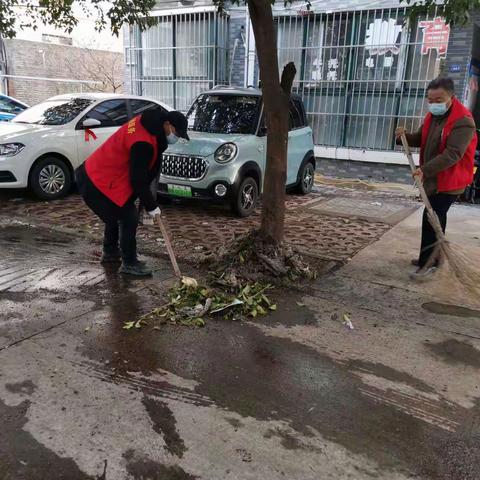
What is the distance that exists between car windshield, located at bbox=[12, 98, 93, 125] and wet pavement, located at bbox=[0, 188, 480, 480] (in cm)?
417

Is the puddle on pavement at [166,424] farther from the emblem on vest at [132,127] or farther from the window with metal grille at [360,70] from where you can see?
the window with metal grille at [360,70]

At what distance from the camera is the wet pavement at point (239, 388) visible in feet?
8.14

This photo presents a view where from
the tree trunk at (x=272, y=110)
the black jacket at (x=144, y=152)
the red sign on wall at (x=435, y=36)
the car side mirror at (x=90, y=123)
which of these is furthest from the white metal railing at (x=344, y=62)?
the black jacket at (x=144, y=152)

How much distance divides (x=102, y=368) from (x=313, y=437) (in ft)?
4.68

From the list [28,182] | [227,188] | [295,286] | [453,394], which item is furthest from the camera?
[28,182]

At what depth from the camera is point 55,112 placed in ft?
27.0

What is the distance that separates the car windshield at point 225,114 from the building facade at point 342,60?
7.69 ft

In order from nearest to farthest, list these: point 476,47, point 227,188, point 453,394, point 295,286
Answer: point 453,394 → point 295,286 → point 227,188 → point 476,47

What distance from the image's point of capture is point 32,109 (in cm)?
855

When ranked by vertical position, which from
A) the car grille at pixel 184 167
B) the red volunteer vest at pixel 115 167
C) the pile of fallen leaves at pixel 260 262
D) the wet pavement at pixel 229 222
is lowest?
the wet pavement at pixel 229 222

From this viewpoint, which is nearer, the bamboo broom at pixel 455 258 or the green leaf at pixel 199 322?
the green leaf at pixel 199 322

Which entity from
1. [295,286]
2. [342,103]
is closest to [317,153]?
[342,103]

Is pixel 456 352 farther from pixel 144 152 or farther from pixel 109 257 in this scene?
pixel 109 257

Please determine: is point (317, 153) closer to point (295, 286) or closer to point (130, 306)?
point (295, 286)
